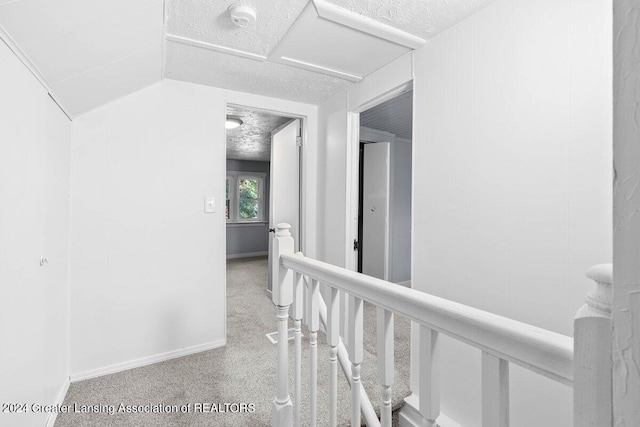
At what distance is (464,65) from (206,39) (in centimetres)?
144

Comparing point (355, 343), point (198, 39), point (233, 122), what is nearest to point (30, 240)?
point (198, 39)

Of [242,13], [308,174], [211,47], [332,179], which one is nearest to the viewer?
[242,13]

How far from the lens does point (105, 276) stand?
211cm

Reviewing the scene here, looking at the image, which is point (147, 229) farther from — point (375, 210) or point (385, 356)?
point (375, 210)

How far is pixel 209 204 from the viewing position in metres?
2.46

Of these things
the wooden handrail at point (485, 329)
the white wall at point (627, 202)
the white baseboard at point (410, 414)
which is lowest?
the white baseboard at point (410, 414)

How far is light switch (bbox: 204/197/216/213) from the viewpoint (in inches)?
96.5

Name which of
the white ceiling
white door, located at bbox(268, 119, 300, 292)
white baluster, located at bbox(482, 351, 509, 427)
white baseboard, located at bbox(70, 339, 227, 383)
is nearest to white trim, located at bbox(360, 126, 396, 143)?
white door, located at bbox(268, 119, 300, 292)

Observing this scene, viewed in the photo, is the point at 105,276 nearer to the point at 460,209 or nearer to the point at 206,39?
the point at 206,39

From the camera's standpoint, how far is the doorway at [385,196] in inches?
153

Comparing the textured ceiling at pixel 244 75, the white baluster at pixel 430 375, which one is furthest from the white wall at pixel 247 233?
the white baluster at pixel 430 375

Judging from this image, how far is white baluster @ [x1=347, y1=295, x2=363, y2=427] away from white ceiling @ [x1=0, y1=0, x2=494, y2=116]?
4.50ft

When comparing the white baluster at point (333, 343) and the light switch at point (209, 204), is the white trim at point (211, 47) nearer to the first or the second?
the light switch at point (209, 204)

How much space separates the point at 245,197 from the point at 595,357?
6920 mm
